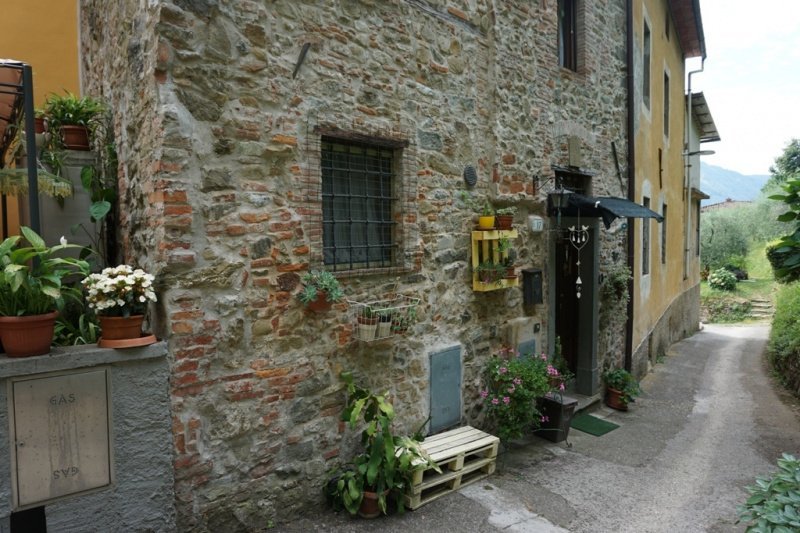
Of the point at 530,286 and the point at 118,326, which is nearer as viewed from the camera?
the point at 118,326

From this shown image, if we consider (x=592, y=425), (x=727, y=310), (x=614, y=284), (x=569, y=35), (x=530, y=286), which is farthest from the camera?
(x=727, y=310)

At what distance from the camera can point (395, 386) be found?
4.42 metres

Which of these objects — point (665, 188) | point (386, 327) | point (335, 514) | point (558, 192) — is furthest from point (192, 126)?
Answer: point (665, 188)

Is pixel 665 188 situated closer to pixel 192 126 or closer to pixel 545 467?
pixel 545 467

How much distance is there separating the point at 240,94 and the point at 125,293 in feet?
4.99

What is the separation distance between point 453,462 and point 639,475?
88.3 inches

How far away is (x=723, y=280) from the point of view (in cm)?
A: 2284

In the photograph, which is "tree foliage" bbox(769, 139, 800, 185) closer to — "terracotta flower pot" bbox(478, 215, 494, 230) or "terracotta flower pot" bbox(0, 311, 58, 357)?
"terracotta flower pot" bbox(478, 215, 494, 230)

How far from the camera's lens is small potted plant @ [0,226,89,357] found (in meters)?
2.67

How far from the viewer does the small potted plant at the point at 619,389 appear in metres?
7.46

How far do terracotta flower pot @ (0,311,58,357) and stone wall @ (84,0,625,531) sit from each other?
62cm

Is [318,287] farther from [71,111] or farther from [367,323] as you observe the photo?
[71,111]

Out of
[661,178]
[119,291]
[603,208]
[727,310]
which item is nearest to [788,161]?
[727,310]

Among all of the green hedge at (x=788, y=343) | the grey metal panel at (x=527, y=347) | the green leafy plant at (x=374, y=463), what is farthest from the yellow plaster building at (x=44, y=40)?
the green hedge at (x=788, y=343)
